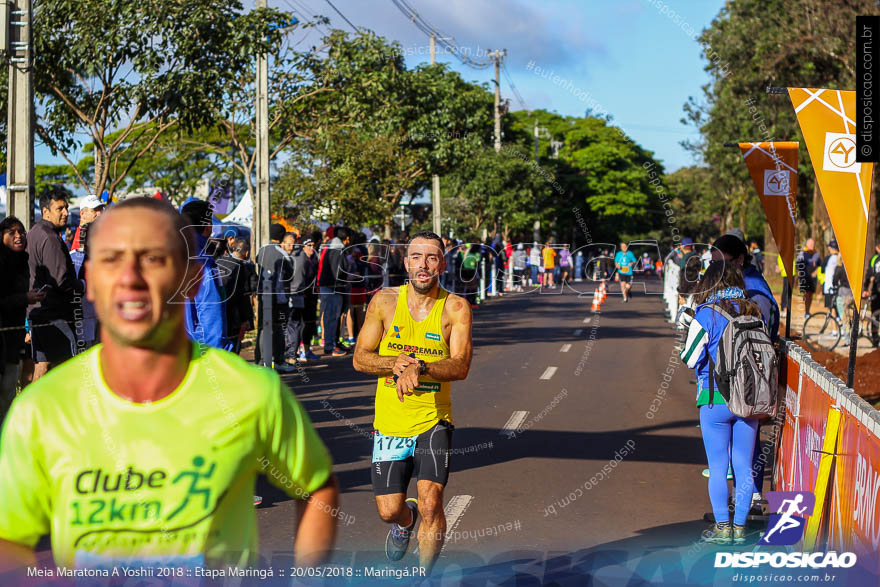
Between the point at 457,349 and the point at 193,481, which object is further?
the point at 457,349

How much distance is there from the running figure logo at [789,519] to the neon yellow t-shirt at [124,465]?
14.7 feet

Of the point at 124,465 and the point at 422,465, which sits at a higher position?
the point at 124,465

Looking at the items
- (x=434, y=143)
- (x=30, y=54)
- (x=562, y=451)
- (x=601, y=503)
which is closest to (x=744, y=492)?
(x=601, y=503)

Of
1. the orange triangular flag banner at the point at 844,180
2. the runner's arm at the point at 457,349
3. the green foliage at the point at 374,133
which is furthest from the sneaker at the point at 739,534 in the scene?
the green foliage at the point at 374,133

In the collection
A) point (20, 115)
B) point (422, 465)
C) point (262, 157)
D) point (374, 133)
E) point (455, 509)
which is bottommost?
point (455, 509)

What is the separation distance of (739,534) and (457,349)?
8.08ft

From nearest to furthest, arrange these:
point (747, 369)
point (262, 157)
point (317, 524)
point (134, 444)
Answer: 1. point (134, 444)
2. point (317, 524)
3. point (747, 369)
4. point (262, 157)

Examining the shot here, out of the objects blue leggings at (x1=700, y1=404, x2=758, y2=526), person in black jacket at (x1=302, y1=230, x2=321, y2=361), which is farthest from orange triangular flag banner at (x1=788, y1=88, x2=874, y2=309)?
person in black jacket at (x1=302, y1=230, x2=321, y2=361)

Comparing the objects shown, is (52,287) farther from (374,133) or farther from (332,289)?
(374,133)

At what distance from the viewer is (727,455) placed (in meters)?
6.54

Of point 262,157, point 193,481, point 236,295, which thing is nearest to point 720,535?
point 193,481

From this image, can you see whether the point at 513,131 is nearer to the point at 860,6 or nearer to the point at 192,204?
the point at 860,6

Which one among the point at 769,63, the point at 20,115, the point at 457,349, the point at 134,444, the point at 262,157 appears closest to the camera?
the point at 134,444

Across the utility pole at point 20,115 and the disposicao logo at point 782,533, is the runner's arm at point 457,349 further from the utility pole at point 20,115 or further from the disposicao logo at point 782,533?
the utility pole at point 20,115
